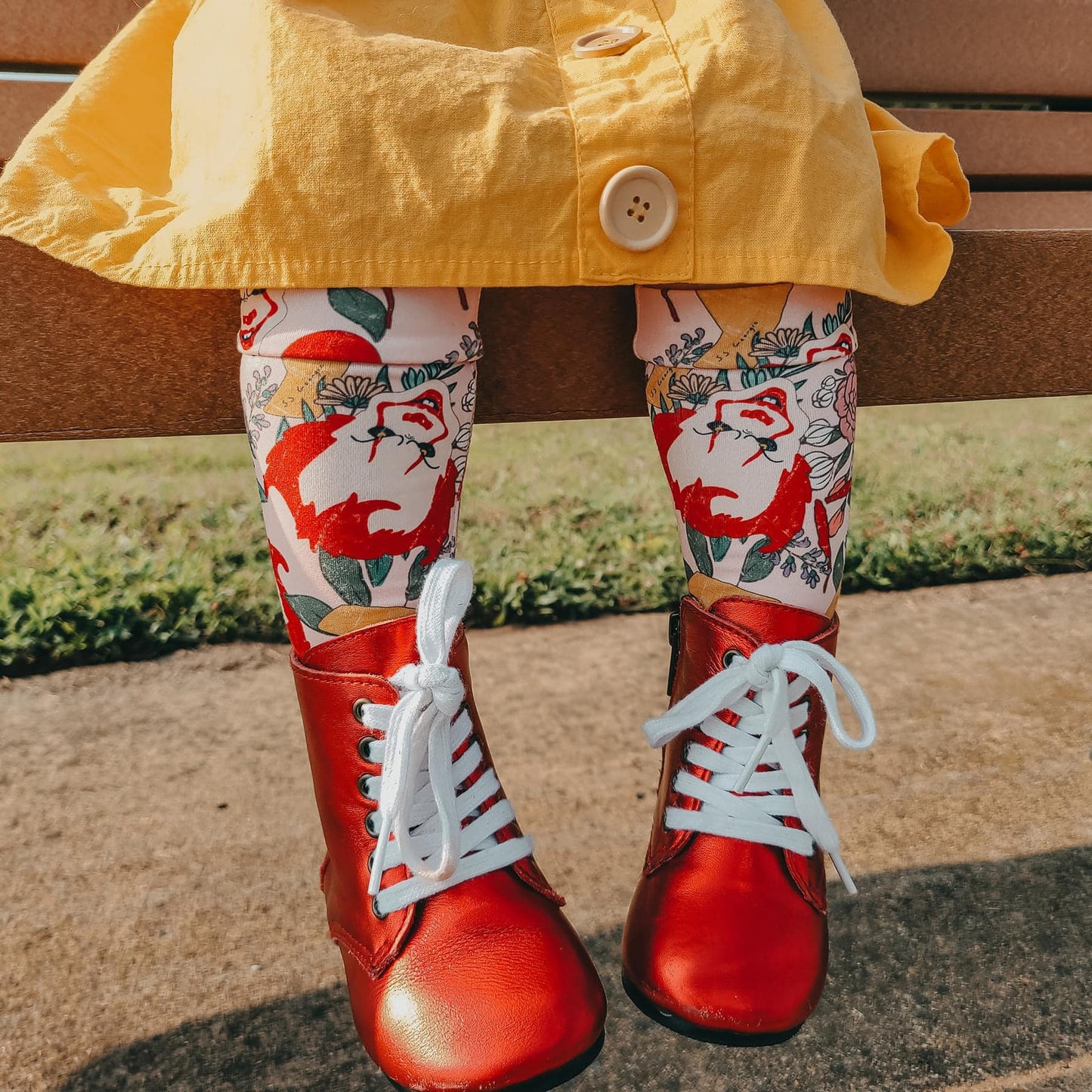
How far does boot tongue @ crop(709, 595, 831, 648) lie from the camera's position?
939 mm

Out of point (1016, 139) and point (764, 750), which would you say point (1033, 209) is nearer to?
point (1016, 139)

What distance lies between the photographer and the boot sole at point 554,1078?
2.54 feet

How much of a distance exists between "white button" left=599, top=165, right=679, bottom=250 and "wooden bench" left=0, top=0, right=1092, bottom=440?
18 cm

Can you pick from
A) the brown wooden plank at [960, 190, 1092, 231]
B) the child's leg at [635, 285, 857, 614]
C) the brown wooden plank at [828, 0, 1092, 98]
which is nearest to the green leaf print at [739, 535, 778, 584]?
the child's leg at [635, 285, 857, 614]

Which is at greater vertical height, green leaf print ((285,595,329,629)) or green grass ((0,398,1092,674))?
green leaf print ((285,595,329,629))

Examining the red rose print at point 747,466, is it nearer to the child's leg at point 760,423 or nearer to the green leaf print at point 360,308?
the child's leg at point 760,423

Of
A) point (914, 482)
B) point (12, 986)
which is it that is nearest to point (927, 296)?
point (12, 986)

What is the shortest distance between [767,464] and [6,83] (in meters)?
0.94

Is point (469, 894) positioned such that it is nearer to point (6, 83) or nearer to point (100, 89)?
point (100, 89)

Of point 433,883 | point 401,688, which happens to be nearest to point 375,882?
point 433,883

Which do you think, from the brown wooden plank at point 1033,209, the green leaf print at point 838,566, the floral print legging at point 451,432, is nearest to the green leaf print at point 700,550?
the floral print legging at point 451,432

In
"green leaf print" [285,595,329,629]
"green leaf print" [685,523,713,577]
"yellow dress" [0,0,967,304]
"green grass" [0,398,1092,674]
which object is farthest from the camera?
"green grass" [0,398,1092,674]

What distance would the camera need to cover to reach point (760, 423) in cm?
91

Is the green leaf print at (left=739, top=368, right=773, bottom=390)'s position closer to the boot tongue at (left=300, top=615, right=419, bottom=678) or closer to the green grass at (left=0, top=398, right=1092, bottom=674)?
the boot tongue at (left=300, top=615, right=419, bottom=678)
